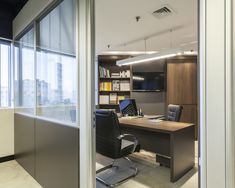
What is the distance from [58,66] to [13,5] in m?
2.48

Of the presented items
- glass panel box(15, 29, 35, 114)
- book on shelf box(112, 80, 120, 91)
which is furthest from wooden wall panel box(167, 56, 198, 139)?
glass panel box(15, 29, 35, 114)

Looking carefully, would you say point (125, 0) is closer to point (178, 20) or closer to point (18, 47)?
point (178, 20)

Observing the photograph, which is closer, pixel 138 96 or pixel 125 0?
pixel 125 0

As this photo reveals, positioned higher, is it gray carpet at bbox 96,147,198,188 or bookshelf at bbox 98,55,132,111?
bookshelf at bbox 98,55,132,111

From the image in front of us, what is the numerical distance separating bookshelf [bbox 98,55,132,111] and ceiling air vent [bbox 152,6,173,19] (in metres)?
2.81

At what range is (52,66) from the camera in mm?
2324

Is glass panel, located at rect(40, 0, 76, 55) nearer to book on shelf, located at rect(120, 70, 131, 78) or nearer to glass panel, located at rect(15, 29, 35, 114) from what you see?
glass panel, located at rect(15, 29, 35, 114)

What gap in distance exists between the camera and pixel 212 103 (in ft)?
2.89

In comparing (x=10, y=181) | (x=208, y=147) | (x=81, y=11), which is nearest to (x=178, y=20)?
(x=81, y=11)

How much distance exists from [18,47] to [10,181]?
2.33m

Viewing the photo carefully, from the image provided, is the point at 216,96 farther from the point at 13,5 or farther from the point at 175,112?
the point at 13,5

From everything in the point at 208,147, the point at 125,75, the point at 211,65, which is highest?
the point at 125,75

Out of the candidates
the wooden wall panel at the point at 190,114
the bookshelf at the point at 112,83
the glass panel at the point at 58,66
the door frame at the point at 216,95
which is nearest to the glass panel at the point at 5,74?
the glass panel at the point at 58,66

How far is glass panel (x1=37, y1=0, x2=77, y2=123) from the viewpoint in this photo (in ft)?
6.35
